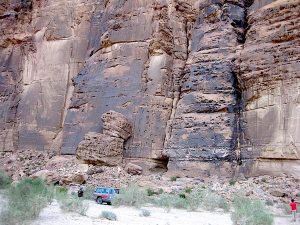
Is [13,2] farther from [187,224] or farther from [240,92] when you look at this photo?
[187,224]

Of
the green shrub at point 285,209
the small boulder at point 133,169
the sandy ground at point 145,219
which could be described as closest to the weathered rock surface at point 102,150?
the small boulder at point 133,169

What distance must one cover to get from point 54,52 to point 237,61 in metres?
17.0

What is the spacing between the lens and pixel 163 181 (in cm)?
2284

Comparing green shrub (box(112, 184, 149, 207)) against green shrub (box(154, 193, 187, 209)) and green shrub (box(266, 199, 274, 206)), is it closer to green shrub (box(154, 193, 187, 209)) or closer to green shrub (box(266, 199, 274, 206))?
green shrub (box(154, 193, 187, 209))

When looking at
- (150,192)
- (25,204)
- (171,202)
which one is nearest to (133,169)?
(150,192)

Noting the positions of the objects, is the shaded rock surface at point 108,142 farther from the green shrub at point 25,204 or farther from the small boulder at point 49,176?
the green shrub at point 25,204

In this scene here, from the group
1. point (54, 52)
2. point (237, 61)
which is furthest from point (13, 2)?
point (237, 61)

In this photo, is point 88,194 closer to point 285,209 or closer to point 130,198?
point 130,198

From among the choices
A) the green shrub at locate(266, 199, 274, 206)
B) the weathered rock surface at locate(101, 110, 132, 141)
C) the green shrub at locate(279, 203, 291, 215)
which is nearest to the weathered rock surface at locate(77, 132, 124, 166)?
the weathered rock surface at locate(101, 110, 132, 141)

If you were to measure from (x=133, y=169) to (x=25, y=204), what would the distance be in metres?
14.0

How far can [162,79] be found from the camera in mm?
26984

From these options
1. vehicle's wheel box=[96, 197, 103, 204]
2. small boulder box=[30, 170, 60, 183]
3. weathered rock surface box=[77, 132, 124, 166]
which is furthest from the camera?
weathered rock surface box=[77, 132, 124, 166]

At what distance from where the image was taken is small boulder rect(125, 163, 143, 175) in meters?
24.8

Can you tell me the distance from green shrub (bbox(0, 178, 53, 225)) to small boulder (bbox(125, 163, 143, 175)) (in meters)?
11.2
